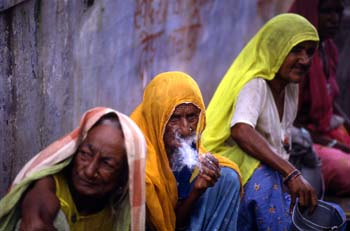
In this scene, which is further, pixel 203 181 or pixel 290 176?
pixel 290 176

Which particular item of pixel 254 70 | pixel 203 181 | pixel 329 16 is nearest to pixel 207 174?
pixel 203 181

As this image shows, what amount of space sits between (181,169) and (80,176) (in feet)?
2.96

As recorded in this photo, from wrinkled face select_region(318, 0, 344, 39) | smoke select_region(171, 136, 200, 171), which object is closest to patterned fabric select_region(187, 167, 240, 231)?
smoke select_region(171, 136, 200, 171)

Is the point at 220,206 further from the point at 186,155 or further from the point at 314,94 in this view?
the point at 314,94

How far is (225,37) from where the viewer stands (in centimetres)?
714

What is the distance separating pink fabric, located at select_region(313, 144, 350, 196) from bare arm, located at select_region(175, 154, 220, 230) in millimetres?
2115

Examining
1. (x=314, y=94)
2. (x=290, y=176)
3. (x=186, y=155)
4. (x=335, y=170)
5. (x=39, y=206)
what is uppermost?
(x=39, y=206)

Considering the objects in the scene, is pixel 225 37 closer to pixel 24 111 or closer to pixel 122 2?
pixel 122 2

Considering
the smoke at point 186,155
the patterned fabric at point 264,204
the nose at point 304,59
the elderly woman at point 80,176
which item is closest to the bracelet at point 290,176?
the patterned fabric at point 264,204

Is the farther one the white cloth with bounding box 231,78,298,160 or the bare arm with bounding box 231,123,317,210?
the white cloth with bounding box 231,78,298,160

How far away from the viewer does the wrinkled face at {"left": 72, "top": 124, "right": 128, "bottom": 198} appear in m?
3.71

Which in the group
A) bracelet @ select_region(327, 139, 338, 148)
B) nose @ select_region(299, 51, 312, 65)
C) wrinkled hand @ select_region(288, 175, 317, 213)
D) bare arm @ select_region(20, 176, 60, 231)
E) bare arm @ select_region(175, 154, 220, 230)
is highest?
nose @ select_region(299, 51, 312, 65)

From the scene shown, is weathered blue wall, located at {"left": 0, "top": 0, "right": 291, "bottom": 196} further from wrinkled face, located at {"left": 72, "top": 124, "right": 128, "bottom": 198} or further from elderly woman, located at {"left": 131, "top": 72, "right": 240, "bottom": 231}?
Answer: wrinkled face, located at {"left": 72, "top": 124, "right": 128, "bottom": 198}

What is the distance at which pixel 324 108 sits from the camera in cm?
654
